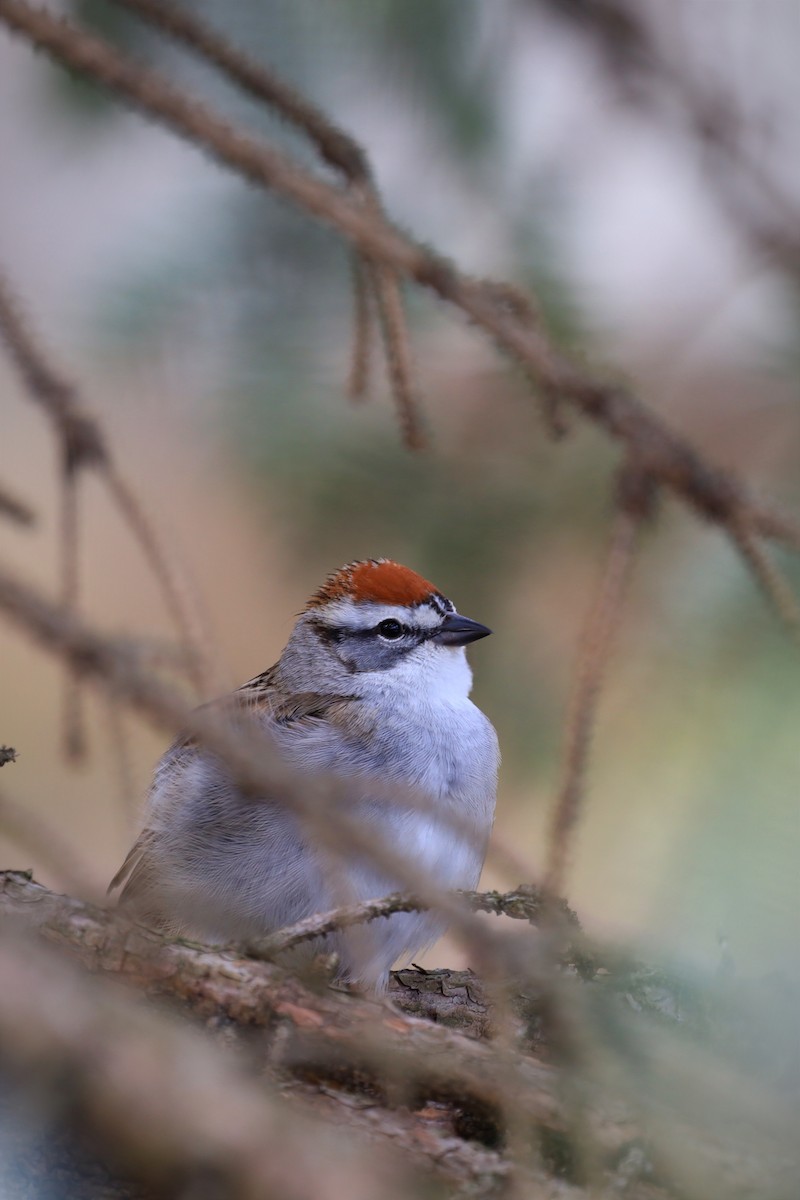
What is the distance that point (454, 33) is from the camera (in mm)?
1702

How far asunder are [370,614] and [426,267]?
60.9 inches

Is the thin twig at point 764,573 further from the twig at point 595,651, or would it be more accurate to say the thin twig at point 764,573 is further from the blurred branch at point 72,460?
the blurred branch at point 72,460

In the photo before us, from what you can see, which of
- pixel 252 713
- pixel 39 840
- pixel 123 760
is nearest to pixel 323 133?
pixel 123 760

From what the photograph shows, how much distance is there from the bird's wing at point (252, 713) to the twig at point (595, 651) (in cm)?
144

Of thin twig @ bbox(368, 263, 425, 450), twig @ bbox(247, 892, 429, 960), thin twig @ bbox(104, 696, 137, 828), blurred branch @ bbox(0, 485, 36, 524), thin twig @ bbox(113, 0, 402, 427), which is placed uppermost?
thin twig @ bbox(113, 0, 402, 427)

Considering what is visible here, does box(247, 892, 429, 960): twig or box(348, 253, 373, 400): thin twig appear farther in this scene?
box(348, 253, 373, 400): thin twig

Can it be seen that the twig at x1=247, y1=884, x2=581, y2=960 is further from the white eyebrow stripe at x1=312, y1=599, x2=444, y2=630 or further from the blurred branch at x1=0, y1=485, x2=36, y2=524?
the white eyebrow stripe at x1=312, y1=599, x2=444, y2=630

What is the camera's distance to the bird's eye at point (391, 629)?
2.46 m

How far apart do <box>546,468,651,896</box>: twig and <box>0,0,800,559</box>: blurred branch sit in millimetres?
25

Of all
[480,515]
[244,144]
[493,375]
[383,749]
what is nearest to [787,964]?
[244,144]

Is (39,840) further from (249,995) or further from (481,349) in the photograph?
(481,349)

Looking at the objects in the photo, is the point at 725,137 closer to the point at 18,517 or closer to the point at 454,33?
the point at 454,33

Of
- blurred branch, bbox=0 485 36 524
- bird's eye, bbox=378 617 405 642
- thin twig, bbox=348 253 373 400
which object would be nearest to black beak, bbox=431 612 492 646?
bird's eye, bbox=378 617 405 642

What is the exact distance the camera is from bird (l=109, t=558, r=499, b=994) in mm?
2002
